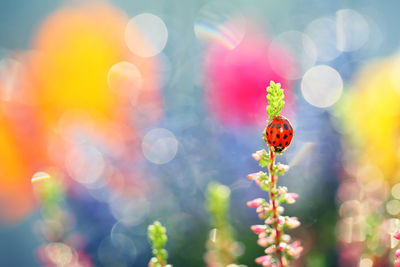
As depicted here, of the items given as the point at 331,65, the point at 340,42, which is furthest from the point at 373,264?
the point at 340,42

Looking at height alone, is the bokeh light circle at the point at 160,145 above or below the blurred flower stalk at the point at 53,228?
above

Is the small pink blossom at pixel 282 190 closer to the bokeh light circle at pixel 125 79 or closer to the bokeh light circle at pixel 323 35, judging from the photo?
the bokeh light circle at pixel 125 79

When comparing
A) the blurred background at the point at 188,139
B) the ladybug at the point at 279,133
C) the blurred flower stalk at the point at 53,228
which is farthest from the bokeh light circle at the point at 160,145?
the ladybug at the point at 279,133

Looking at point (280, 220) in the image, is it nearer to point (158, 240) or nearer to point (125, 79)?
point (158, 240)

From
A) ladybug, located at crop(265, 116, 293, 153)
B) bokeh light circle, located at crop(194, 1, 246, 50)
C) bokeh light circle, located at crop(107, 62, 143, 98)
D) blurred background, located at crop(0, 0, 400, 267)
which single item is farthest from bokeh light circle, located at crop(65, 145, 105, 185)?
ladybug, located at crop(265, 116, 293, 153)

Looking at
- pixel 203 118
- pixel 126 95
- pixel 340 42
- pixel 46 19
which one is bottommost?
pixel 203 118

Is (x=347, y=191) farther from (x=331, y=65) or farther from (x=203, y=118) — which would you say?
(x=331, y=65)

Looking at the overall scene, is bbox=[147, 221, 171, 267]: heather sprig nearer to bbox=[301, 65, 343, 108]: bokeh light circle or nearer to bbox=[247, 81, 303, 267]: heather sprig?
bbox=[247, 81, 303, 267]: heather sprig
